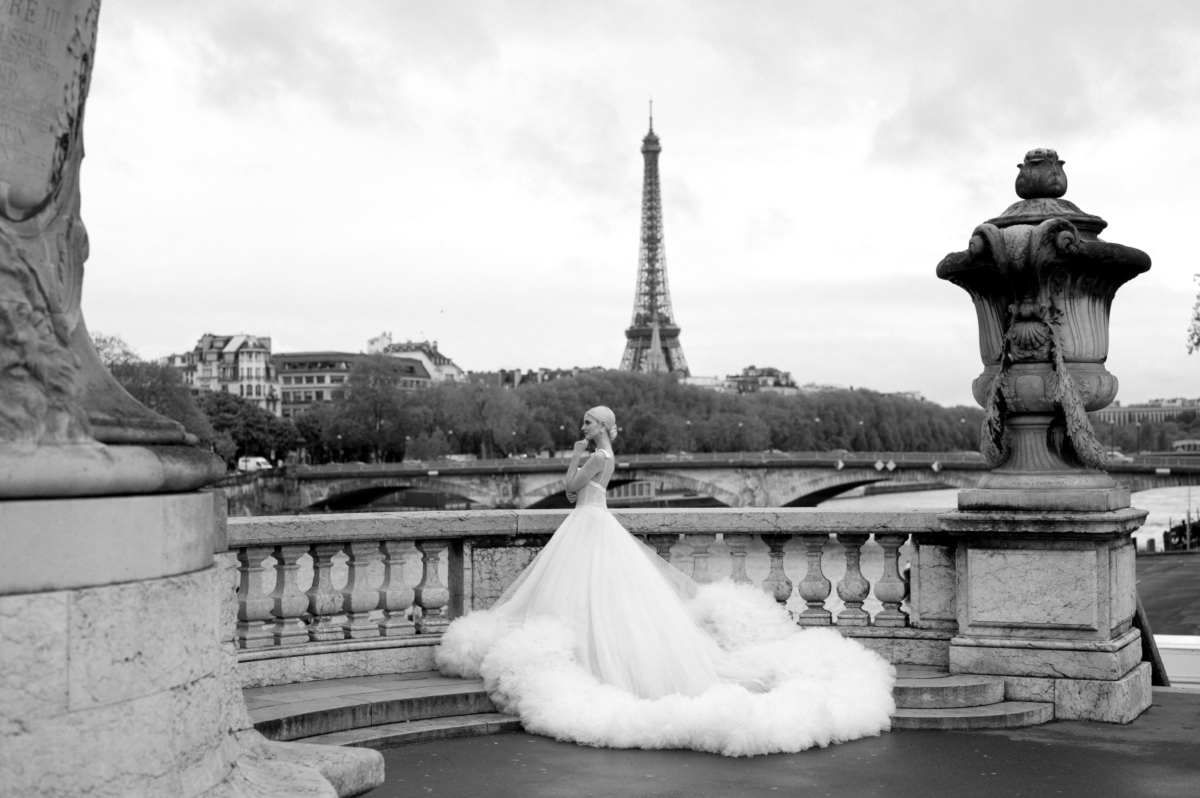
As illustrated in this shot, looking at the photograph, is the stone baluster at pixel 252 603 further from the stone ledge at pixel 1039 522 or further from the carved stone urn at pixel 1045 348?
the carved stone urn at pixel 1045 348

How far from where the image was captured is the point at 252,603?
6664 millimetres

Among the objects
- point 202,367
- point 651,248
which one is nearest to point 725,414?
point 651,248

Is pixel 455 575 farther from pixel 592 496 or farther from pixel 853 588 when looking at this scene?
pixel 853 588

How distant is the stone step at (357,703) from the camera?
5.79 metres

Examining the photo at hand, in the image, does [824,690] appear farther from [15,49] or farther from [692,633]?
[15,49]

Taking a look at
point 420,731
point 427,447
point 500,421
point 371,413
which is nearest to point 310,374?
point 371,413

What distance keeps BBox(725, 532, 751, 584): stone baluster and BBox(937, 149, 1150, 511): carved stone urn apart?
1145 mm

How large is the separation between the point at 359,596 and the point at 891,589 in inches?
106

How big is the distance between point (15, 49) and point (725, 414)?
11942 cm

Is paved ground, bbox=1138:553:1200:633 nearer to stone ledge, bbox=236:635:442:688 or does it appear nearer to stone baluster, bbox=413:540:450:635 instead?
stone baluster, bbox=413:540:450:635

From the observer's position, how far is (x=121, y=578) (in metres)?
3.36

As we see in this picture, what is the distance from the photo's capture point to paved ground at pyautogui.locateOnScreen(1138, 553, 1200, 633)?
3412 centimetres

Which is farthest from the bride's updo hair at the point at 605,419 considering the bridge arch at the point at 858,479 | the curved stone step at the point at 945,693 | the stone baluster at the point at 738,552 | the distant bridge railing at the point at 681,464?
the distant bridge railing at the point at 681,464

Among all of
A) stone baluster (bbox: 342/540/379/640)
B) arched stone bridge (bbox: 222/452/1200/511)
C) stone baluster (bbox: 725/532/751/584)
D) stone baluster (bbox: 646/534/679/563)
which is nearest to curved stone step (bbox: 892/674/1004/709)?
stone baluster (bbox: 725/532/751/584)
